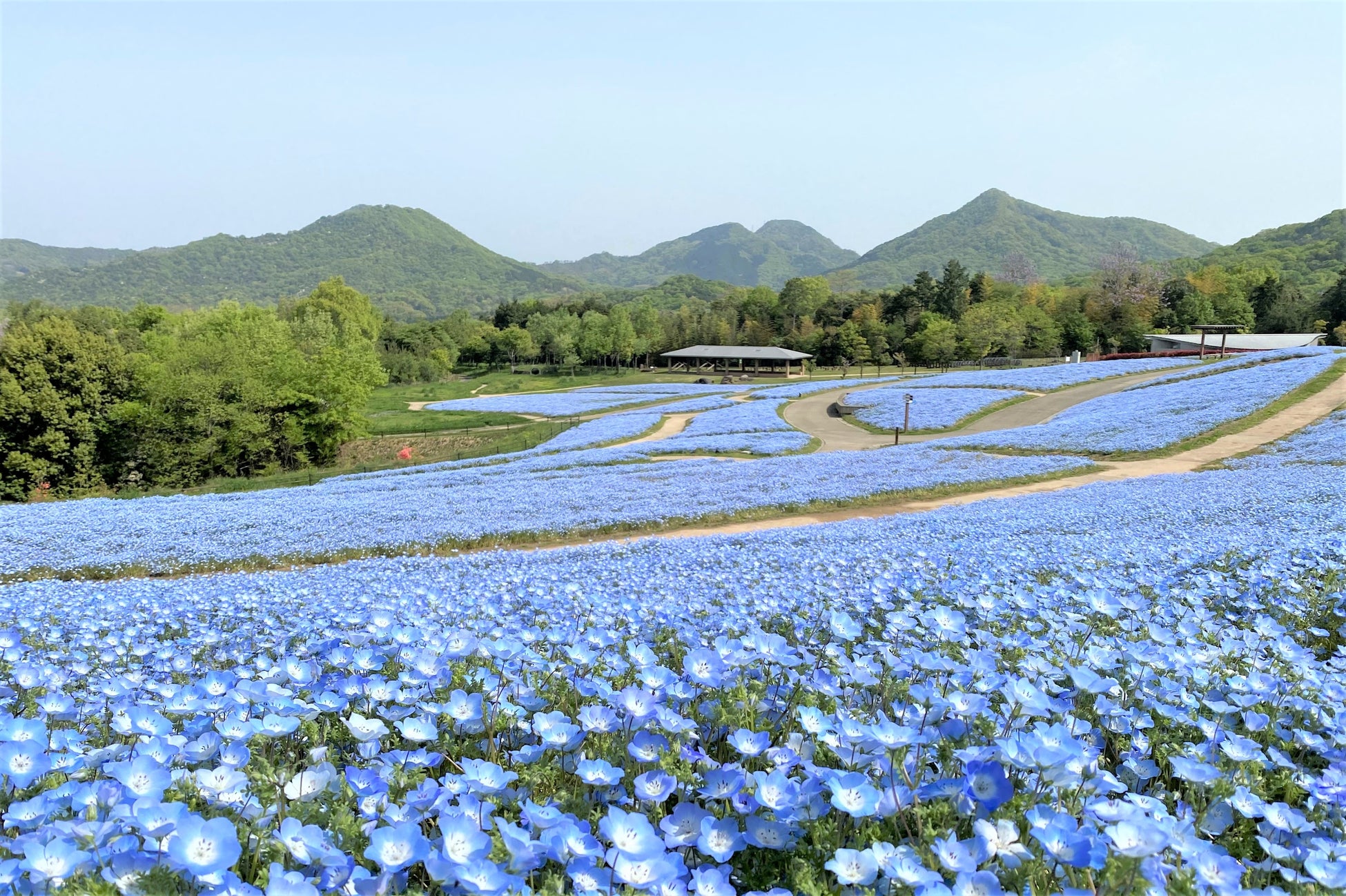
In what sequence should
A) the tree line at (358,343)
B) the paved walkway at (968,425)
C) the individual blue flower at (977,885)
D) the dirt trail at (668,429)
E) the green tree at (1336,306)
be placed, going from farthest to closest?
the green tree at (1336,306) → the dirt trail at (668,429) → the tree line at (358,343) → the paved walkway at (968,425) → the individual blue flower at (977,885)

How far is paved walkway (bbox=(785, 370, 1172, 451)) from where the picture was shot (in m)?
40.5

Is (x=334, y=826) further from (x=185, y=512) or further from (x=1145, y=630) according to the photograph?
(x=185, y=512)

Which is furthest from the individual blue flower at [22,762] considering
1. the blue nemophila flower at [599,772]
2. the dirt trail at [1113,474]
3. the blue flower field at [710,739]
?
the dirt trail at [1113,474]

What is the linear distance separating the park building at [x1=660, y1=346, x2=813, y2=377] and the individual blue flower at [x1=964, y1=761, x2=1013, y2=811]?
87.7 m

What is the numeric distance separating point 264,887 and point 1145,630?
5.27 metres

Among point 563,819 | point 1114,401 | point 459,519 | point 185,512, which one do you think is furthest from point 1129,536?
point 1114,401

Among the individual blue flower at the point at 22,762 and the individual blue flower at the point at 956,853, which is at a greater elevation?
the individual blue flower at the point at 22,762

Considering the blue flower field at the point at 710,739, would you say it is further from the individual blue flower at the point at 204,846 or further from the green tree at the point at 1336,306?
the green tree at the point at 1336,306

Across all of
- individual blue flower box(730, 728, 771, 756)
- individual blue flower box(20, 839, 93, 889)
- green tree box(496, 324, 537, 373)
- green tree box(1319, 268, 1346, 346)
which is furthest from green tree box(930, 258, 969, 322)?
individual blue flower box(20, 839, 93, 889)

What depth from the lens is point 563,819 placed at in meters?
1.99


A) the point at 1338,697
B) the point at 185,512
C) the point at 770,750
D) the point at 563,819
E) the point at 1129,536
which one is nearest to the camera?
the point at 563,819

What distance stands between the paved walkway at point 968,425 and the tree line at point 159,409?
3131 cm

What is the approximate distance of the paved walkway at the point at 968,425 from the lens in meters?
40.5

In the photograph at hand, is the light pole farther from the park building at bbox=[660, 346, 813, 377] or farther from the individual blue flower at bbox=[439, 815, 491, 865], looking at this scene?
the park building at bbox=[660, 346, 813, 377]
